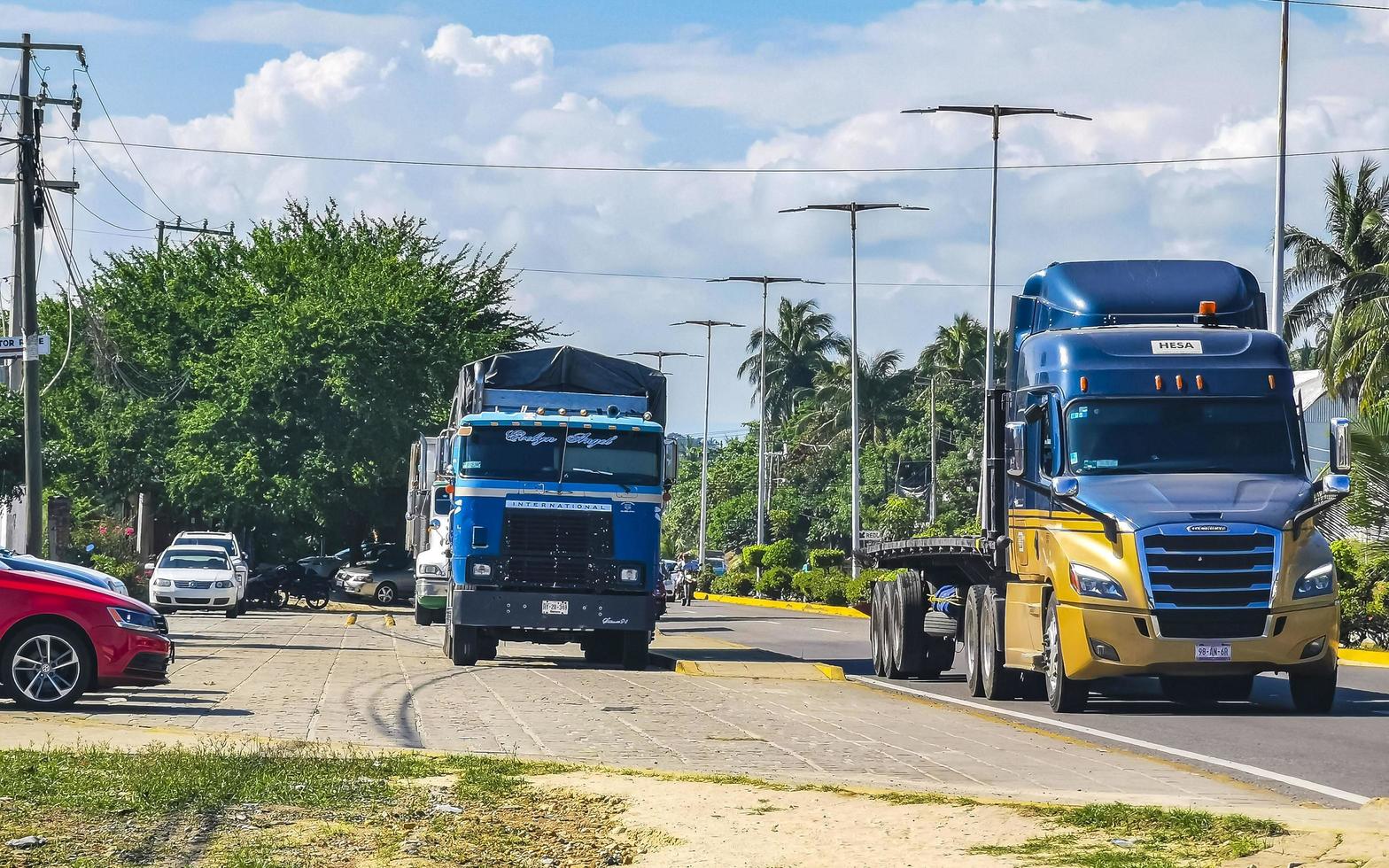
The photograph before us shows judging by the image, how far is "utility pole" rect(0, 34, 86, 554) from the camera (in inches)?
1217

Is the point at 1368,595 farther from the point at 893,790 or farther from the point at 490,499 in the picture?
the point at 893,790

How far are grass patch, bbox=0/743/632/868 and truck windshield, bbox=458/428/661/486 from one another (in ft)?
38.1

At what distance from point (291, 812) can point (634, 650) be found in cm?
1455

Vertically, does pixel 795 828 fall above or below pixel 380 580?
below

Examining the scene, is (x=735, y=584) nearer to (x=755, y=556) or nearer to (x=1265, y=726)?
(x=755, y=556)

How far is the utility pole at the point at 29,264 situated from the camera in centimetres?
3092

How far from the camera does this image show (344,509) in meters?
53.8

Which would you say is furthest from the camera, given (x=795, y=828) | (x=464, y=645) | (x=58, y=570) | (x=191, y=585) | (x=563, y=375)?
(x=191, y=585)

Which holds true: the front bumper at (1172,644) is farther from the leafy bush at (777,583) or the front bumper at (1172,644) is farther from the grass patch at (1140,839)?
the leafy bush at (777,583)

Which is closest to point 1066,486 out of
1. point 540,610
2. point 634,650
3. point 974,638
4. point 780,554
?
point 974,638

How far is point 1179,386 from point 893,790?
7.52 m

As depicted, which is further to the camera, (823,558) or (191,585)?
(823,558)

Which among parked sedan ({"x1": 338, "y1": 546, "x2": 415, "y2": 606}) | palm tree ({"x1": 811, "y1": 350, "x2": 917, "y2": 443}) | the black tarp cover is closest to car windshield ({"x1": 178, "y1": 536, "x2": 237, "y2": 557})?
parked sedan ({"x1": 338, "y1": 546, "x2": 415, "y2": 606})

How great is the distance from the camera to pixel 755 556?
66.4m
